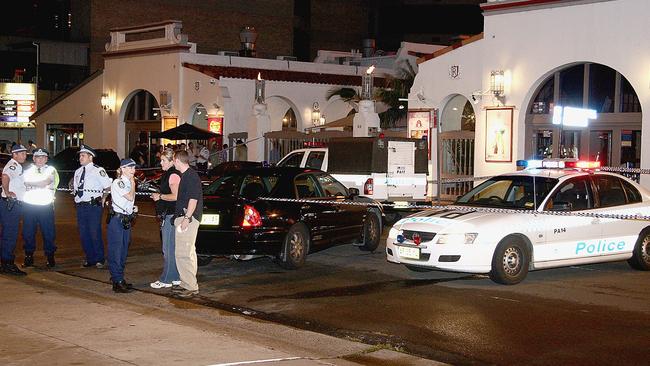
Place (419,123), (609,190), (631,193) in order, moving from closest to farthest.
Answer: (609,190) → (631,193) → (419,123)

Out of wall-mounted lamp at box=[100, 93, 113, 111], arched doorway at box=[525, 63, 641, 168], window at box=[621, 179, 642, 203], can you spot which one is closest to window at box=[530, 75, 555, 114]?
arched doorway at box=[525, 63, 641, 168]

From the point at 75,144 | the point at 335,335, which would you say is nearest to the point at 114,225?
the point at 335,335

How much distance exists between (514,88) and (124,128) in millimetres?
19773

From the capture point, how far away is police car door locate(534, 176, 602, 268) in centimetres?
1189

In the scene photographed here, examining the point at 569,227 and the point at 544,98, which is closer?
the point at 569,227

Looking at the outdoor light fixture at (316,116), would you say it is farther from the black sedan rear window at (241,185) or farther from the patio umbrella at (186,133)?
the black sedan rear window at (241,185)

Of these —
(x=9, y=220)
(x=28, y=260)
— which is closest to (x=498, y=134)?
(x=28, y=260)

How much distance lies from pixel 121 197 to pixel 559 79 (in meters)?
14.1

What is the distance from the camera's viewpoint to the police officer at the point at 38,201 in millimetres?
12648

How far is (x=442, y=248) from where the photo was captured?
11367mm

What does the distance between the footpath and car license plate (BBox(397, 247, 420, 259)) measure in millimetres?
2912

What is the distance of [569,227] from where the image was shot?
12.1 m

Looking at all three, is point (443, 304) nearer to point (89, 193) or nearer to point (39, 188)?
point (89, 193)

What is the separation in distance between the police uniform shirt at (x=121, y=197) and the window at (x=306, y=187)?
3.08 metres
